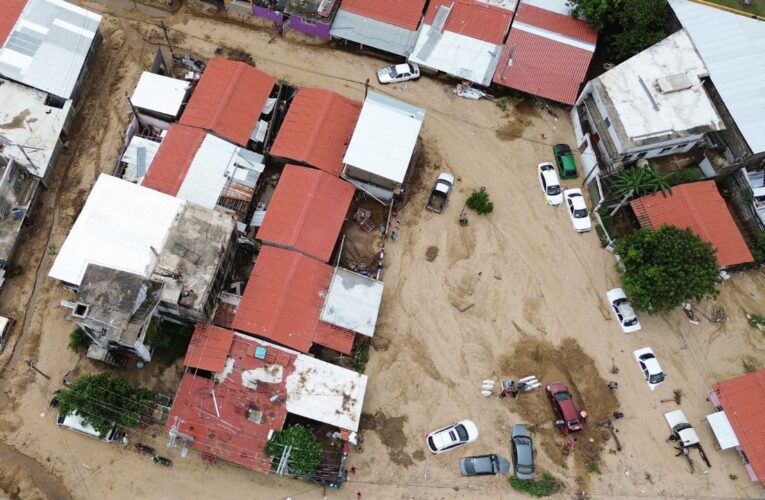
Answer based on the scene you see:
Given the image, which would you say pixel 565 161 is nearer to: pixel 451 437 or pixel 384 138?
pixel 384 138

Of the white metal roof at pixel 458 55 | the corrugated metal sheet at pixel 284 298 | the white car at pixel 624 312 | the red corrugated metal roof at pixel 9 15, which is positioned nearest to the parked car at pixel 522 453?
the white car at pixel 624 312

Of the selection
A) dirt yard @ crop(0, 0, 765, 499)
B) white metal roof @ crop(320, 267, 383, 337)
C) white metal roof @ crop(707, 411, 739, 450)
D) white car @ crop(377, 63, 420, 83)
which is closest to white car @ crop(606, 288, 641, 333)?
dirt yard @ crop(0, 0, 765, 499)

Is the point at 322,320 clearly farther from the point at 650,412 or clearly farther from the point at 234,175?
the point at 650,412

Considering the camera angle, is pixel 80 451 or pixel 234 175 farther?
pixel 234 175

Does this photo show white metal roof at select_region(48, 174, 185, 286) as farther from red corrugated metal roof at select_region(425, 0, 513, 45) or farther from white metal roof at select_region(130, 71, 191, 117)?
red corrugated metal roof at select_region(425, 0, 513, 45)

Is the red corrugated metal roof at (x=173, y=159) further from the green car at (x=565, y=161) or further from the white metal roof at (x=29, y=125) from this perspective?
the green car at (x=565, y=161)

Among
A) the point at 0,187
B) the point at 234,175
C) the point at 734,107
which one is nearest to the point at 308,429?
the point at 234,175
